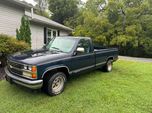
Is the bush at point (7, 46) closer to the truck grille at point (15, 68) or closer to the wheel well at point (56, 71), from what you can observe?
the truck grille at point (15, 68)

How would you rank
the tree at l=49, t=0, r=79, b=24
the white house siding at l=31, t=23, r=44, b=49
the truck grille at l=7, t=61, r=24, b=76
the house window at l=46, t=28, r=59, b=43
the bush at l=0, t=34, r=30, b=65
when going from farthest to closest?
the tree at l=49, t=0, r=79, b=24
the house window at l=46, t=28, r=59, b=43
the white house siding at l=31, t=23, r=44, b=49
the bush at l=0, t=34, r=30, b=65
the truck grille at l=7, t=61, r=24, b=76

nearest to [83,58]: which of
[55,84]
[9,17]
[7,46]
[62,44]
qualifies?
[62,44]

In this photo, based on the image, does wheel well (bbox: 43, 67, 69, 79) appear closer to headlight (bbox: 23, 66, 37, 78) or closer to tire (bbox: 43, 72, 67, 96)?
tire (bbox: 43, 72, 67, 96)

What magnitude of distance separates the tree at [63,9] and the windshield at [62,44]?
2501cm

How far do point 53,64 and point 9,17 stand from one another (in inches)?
298

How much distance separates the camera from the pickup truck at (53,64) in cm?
412

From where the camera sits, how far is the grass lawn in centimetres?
393

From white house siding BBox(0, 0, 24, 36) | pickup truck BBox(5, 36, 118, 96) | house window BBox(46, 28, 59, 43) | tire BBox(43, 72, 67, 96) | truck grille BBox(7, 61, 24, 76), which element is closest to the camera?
pickup truck BBox(5, 36, 118, 96)

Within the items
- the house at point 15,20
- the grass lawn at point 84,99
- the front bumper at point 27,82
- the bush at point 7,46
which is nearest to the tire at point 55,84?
the grass lawn at point 84,99

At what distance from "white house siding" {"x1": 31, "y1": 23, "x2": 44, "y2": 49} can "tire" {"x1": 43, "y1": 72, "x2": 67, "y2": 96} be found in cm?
910

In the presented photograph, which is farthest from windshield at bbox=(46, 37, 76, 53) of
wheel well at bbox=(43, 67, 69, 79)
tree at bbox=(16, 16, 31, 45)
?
tree at bbox=(16, 16, 31, 45)

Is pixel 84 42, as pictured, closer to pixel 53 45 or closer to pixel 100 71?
→ pixel 53 45

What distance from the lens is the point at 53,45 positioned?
5.82 meters

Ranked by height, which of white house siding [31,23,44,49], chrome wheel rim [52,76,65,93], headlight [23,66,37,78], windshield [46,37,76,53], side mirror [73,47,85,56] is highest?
white house siding [31,23,44,49]
